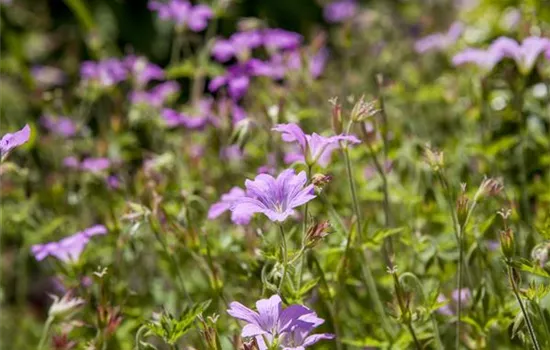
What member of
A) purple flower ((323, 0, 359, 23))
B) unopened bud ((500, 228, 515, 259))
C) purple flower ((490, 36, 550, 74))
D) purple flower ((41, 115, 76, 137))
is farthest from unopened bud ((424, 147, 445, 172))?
purple flower ((323, 0, 359, 23))

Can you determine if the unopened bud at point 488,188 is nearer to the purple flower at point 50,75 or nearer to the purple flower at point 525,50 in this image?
the purple flower at point 525,50

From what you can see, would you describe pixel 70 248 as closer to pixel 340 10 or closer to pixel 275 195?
pixel 275 195

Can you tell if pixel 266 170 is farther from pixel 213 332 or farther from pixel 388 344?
pixel 213 332

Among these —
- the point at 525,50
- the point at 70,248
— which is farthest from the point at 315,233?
the point at 525,50

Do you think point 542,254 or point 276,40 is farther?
point 276,40

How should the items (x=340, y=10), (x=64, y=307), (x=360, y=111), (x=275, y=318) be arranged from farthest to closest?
(x=340, y=10) < (x=64, y=307) < (x=360, y=111) < (x=275, y=318)


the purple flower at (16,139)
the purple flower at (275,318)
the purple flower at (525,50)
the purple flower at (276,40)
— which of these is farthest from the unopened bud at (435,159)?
the purple flower at (276,40)

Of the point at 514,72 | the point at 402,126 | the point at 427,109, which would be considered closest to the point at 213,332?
the point at 514,72

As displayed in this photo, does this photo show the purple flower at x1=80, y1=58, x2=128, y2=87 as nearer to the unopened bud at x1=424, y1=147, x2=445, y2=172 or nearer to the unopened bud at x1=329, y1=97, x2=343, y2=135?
the unopened bud at x1=329, y1=97, x2=343, y2=135
